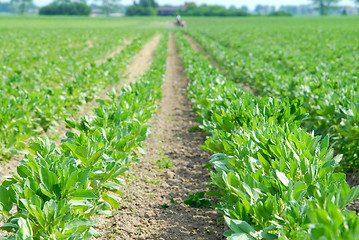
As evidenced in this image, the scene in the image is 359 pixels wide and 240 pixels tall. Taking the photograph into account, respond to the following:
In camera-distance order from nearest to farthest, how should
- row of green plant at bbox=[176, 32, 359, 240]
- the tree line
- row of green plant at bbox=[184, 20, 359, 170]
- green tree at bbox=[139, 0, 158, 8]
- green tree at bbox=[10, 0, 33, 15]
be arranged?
row of green plant at bbox=[176, 32, 359, 240], row of green plant at bbox=[184, 20, 359, 170], the tree line, green tree at bbox=[139, 0, 158, 8], green tree at bbox=[10, 0, 33, 15]

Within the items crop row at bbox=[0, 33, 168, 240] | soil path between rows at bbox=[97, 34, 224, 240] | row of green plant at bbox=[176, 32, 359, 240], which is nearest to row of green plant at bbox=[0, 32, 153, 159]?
soil path between rows at bbox=[97, 34, 224, 240]

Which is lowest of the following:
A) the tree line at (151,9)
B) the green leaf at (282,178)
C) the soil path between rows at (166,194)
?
the soil path between rows at (166,194)

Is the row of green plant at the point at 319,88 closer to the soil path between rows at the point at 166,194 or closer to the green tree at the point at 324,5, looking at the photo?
the soil path between rows at the point at 166,194

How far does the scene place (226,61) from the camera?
1448 cm

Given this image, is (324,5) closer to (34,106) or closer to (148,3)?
(148,3)

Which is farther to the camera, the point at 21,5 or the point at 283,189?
the point at 21,5

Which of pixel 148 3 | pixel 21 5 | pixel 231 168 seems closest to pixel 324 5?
pixel 148 3

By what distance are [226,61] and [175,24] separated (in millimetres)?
41555

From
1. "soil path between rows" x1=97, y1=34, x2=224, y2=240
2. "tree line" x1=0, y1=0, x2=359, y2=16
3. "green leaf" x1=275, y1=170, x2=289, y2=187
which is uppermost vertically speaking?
"tree line" x1=0, y1=0, x2=359, y2=16

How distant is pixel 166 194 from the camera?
14.4 feet

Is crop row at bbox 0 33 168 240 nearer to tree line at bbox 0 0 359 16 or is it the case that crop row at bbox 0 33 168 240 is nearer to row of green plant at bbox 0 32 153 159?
row of green plant at bbox 0 32 153 159

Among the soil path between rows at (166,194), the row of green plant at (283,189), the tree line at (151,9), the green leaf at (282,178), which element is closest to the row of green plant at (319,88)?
the row of green plant at (283,189)

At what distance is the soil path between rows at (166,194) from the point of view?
3559 millimetres

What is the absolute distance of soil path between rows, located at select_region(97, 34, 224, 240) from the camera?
3.56 meters
